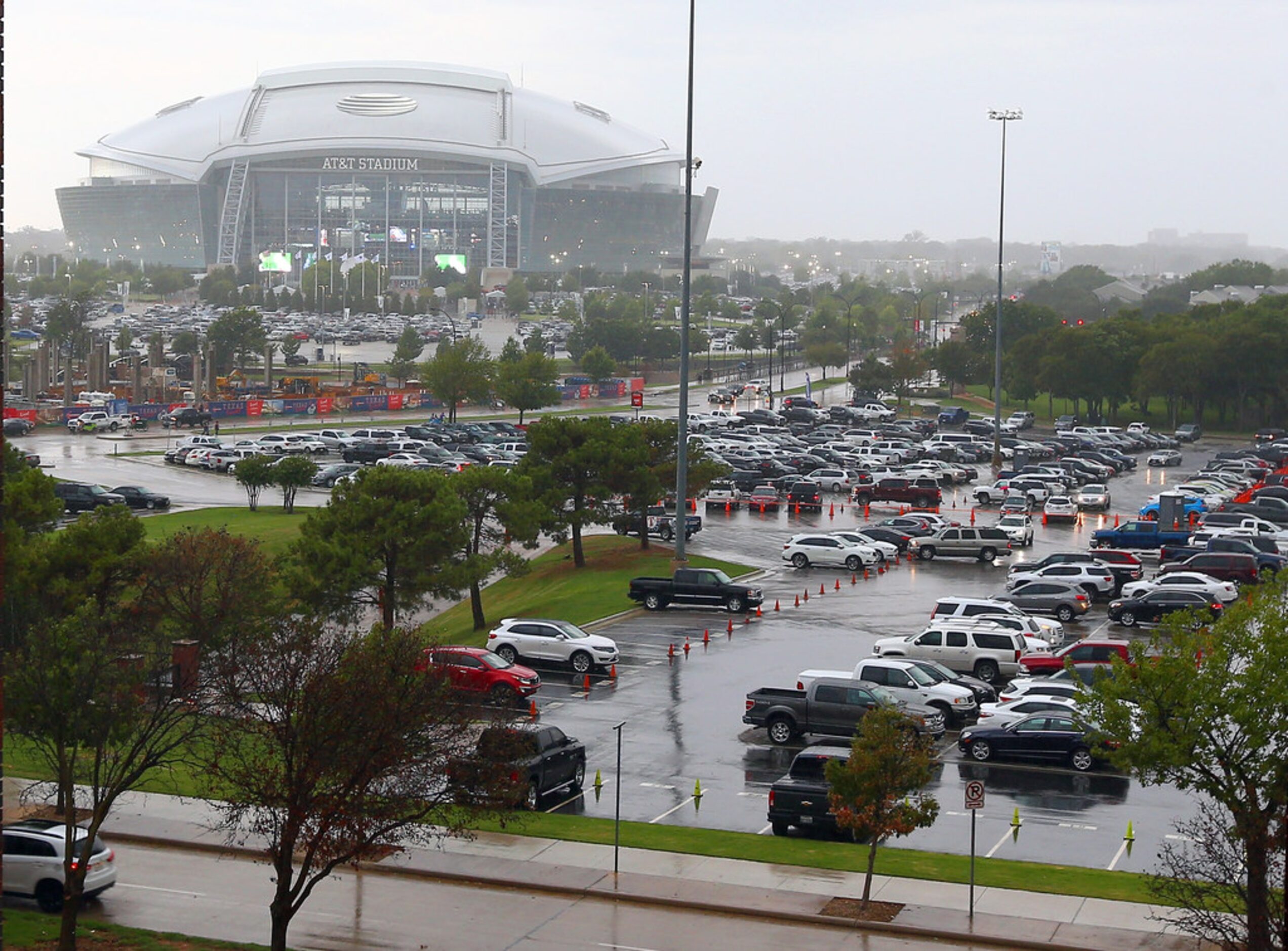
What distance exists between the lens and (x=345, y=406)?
102812 mm

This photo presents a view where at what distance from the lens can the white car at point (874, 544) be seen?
50.3 meters

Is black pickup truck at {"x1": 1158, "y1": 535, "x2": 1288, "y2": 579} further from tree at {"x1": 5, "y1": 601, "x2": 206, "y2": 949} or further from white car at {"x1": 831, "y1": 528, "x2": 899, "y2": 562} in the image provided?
tree at {"x1": 5, "y1": 601, "x2": 206, "y2": 949}

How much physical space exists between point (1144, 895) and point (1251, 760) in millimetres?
4719

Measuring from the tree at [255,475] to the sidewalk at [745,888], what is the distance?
3619cm

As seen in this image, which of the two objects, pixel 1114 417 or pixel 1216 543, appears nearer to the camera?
pixel 1216 543

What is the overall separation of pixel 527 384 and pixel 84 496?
35.8m

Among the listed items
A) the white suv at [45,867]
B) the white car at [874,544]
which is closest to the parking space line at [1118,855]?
the white suv at [45,867]

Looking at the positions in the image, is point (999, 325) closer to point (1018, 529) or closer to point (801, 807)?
point (1018, 529)

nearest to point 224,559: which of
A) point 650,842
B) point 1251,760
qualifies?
point 650,842

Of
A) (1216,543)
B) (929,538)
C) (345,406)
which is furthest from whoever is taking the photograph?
(345,406)

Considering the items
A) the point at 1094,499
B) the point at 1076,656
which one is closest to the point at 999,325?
the point at 1094,499

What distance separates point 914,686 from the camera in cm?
3105

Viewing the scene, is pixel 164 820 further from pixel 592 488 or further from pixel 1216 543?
pixel 1216 543

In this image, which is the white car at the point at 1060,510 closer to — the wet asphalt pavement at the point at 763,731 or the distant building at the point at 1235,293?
the wet asphalt pavement at the point at 763,731
